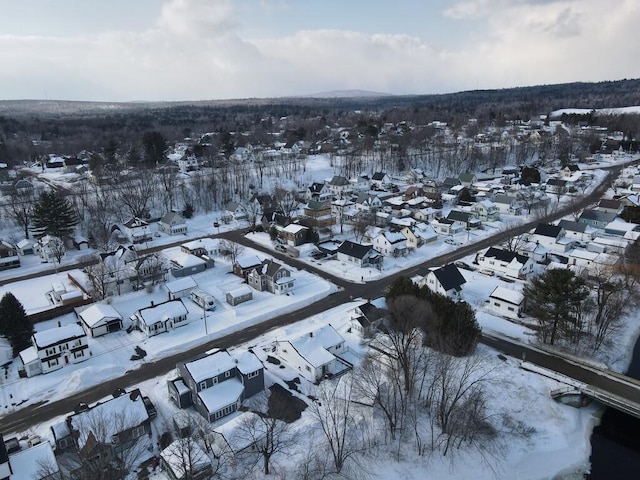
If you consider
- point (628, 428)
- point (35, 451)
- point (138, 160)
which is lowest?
point (628, 428)

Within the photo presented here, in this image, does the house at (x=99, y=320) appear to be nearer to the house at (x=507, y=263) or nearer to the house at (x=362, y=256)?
the house at (x=362, y=256)

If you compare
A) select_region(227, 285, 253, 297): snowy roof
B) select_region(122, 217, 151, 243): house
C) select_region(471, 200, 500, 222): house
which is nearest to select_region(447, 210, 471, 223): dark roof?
select_region(471, 200, 500, 222): house

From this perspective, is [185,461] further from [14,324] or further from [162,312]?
[14,324]

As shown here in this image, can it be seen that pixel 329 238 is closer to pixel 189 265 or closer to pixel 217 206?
pixel 189 265

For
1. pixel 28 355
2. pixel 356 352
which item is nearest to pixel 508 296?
pixel 356 352

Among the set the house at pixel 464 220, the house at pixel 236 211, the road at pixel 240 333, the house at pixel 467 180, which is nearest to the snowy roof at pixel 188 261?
the road at pixel 240 333

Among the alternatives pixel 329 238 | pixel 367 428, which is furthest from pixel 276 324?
pixel 329 238
